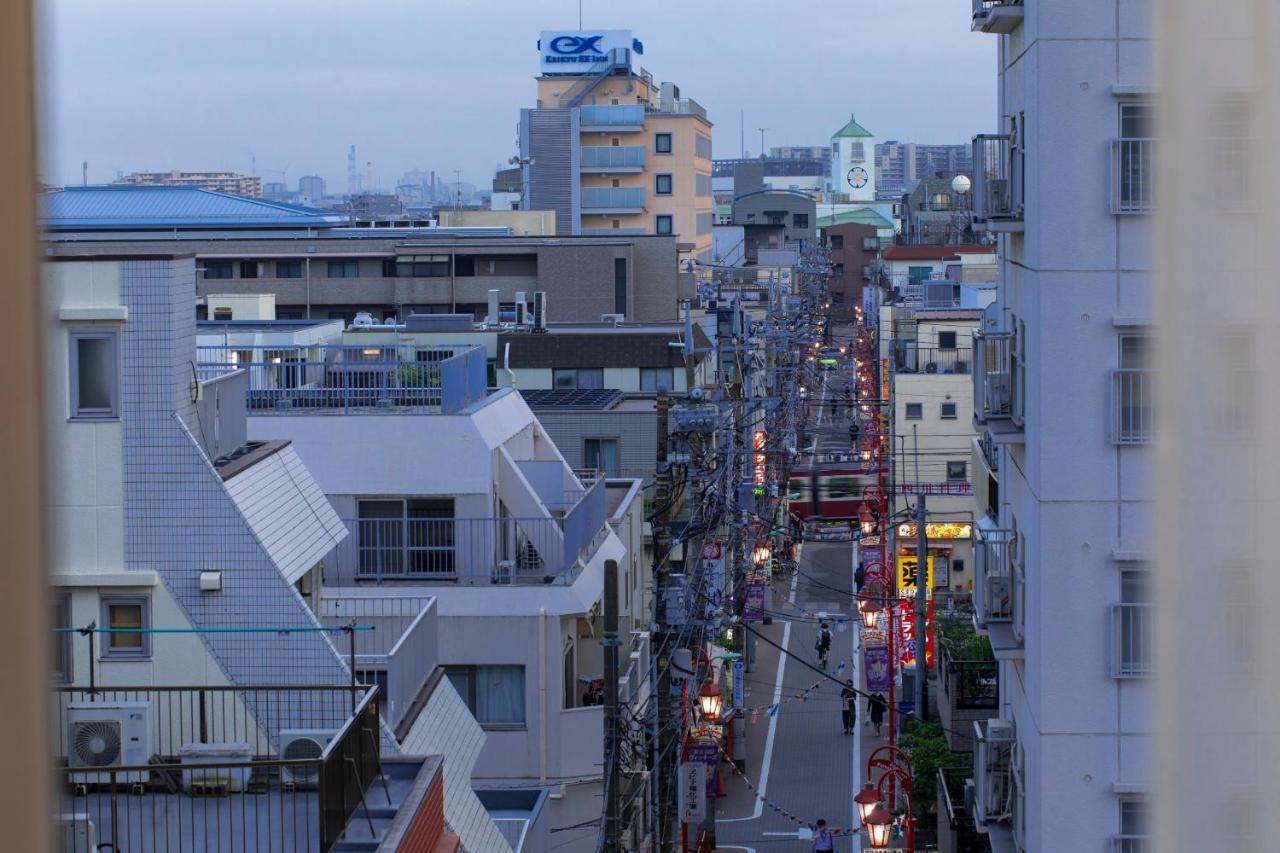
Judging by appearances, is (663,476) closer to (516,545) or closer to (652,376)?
(652,376)

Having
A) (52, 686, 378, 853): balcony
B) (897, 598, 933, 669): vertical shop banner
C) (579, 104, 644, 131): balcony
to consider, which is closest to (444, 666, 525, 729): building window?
(52, 686, 378, 853): balcony

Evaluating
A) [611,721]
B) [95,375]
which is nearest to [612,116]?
[611,721]

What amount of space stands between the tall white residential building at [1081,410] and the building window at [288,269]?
2904 cm

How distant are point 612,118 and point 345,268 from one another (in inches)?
530

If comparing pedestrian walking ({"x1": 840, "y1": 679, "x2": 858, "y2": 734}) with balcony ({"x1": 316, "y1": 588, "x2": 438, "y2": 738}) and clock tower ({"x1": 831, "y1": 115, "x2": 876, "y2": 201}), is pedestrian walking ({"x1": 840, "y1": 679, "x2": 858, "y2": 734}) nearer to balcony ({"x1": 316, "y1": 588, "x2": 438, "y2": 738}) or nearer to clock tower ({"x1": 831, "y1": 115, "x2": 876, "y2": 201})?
balcony ({"x1": 316, "y1": 588, "x2": 438, "y2": 738})

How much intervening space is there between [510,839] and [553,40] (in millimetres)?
44970

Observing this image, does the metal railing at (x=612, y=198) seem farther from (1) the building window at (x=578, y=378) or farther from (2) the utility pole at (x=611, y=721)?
(2) the utility pole at (x=611, y=721)

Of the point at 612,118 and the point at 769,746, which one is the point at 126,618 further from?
the point at 612,118

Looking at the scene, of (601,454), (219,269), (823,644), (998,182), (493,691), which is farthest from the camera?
(219,269)

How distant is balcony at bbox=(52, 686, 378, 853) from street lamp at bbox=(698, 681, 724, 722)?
438 inches

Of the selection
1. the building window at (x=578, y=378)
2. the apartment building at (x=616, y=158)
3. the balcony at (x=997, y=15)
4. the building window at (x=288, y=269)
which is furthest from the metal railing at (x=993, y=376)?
the apartment building at (x=616, y=158)

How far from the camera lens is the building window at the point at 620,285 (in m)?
34.7

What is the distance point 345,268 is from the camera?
3606cm

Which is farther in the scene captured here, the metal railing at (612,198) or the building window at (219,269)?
the metal railing at (612,198)
